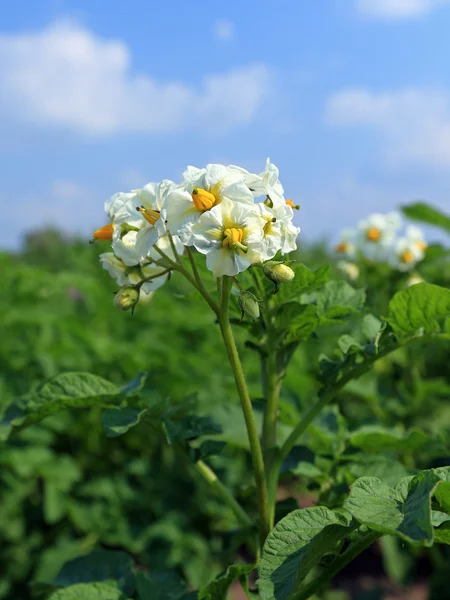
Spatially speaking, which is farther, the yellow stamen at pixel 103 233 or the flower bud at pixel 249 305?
the yellow stamen at pixel 103 233

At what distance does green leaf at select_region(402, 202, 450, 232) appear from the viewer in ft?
10.8

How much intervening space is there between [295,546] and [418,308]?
53cm

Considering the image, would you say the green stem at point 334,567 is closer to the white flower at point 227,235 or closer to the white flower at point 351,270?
the white flower at point 227,235

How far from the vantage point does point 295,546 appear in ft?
3.39

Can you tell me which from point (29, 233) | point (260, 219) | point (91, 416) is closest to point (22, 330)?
point (91, 416)

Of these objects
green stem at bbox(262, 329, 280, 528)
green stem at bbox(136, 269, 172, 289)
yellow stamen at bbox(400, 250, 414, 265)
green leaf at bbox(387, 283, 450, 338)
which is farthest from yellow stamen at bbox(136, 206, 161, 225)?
yellow stamen at bbox(400, 250, 414, 265)

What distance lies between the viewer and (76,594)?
133cm

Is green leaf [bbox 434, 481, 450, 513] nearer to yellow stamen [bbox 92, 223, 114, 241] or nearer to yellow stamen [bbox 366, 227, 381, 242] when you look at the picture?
yellow stamen [bbox 92, 223, 114, 241]

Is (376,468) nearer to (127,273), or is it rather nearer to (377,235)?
(127,273)

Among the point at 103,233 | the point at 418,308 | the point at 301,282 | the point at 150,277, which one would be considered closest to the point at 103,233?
the point at 103,233

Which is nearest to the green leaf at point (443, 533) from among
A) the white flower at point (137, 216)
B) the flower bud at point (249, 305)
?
the flower bud at point (249, 305)

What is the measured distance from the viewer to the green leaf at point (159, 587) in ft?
4.63

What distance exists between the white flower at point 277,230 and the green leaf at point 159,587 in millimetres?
699

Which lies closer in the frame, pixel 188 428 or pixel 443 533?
pixel 443 533
